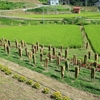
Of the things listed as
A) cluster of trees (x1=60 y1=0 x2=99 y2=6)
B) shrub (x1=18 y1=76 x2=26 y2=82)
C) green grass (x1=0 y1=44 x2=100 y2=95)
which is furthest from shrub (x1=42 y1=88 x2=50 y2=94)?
cluster of trees (x1=60 y1=0 x2=99 y2=6)

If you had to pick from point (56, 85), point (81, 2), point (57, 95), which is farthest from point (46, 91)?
point (81, 2)

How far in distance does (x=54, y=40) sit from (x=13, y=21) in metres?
21.2

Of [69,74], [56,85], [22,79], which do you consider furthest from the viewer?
[69,74]

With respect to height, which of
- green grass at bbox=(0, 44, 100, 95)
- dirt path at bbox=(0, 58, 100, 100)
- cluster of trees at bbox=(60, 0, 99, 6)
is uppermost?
cluster of trees at bbox=(60, 0, 99, 6)

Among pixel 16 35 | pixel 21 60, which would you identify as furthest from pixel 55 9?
pixel 21 60

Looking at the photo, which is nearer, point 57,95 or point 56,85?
point 57,95

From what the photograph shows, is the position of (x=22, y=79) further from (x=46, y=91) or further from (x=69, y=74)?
(x=69, y=74)

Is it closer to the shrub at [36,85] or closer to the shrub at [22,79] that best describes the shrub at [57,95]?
the shrub at [36,85]

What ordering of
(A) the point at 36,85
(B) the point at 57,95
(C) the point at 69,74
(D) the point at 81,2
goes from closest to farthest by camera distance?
(B) the point at 57,95
(A) the point at 36,85
(C) the point at 69,74
(D) the point at 81,2

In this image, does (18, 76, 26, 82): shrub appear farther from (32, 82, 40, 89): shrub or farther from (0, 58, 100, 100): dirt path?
(32, 82, 40, 89): shrub

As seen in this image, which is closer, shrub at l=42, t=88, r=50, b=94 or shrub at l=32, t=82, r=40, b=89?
shrub at l=42, t=88, r=50, b=94

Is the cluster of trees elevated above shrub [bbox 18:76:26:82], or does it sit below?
above

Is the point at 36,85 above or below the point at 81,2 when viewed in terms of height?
below

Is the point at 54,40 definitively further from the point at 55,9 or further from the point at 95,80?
the point at 55,9
